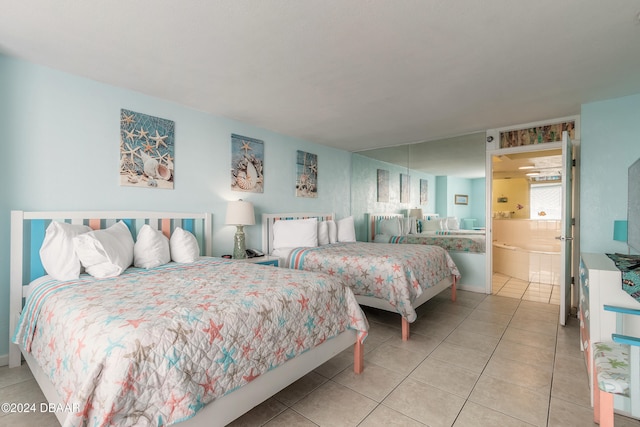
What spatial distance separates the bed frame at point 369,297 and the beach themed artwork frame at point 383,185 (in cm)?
33

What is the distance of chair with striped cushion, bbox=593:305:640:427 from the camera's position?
1314 mm

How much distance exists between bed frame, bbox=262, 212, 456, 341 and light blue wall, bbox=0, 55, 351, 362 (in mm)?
561

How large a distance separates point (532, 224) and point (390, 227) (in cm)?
304

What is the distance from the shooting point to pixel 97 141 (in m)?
2.71

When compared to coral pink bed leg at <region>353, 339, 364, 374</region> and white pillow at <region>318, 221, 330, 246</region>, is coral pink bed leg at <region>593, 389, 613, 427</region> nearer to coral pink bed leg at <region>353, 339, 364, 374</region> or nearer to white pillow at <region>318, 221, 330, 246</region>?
coral pink bed leg at <region>353, 339, 364, 374</region>

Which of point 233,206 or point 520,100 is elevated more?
point 520,100

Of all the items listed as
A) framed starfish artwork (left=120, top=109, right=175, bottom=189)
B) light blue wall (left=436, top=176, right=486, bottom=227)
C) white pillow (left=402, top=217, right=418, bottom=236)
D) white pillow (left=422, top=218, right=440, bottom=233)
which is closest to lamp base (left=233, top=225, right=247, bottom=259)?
framed starfish artwork (left=120, top=109, right=175, bottom=189)

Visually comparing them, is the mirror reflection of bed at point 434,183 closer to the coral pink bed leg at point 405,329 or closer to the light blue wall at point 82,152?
the coral pink bed leg at point 405,329

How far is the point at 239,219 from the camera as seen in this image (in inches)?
140

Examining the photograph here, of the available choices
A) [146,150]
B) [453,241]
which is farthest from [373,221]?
[146,150]

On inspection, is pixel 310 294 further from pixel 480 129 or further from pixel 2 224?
pixel 480 129

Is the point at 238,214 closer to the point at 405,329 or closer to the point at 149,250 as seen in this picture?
the point at 149,250

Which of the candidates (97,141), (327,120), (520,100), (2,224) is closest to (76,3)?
(97,141)

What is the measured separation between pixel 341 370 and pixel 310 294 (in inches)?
32.6
